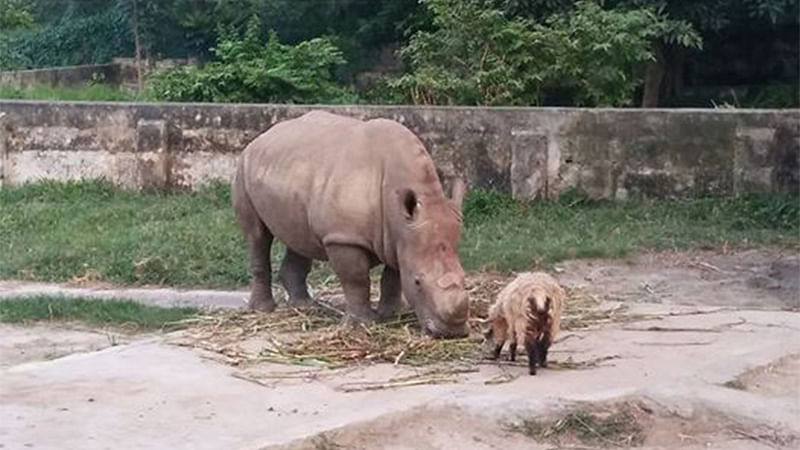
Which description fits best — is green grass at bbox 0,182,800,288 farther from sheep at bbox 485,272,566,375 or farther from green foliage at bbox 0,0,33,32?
green foliage at bbox 0,0,33,32

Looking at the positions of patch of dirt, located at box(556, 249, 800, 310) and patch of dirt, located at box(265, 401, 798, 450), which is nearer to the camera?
patch of dirt, located at box(265, 401, 798, 450)

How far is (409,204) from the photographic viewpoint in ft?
27.1

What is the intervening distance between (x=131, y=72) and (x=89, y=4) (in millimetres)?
3654

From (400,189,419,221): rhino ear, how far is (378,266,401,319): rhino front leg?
26.5 inches

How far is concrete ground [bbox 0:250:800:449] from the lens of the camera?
6.41 meters

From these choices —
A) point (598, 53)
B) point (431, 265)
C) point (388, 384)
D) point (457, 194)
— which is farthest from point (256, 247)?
point (598, 53)

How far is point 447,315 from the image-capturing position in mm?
8117

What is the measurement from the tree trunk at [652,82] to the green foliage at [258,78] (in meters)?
4.21

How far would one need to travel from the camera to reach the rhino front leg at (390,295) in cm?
883

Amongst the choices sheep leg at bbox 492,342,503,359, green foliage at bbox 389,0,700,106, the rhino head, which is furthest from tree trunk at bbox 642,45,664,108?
sheep leg at bbox 492,342,503,359

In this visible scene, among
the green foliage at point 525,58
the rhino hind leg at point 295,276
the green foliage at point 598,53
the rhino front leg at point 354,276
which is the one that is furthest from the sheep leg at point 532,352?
the green foliage at point 598,53

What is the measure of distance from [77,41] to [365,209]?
76.6 ft

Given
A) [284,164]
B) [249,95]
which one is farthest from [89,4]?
[284,164]

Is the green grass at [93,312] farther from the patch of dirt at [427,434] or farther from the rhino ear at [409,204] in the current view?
the patch of dirt at [427,434]
